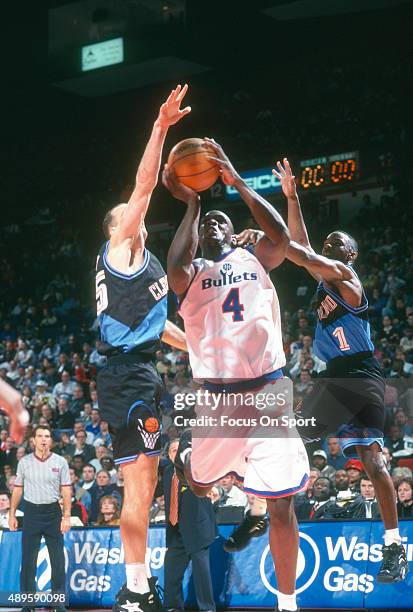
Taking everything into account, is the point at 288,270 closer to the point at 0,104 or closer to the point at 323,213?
the point at 323,213

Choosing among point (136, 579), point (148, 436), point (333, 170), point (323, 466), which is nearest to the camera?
point (136, 579)

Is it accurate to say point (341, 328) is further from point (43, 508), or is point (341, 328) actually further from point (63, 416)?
point (63, 416)

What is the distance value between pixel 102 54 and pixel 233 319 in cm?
1909

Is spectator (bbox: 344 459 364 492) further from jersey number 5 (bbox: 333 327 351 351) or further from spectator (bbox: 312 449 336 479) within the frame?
jersey number 5 (bbox: 333 327 351 351)

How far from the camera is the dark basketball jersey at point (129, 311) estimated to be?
5.57m

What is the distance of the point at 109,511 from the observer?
10445mm

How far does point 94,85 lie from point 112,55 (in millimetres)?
1695

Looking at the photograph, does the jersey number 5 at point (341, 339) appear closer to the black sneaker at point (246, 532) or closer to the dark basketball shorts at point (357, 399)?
the dark basketball shorts at point (357, 399)

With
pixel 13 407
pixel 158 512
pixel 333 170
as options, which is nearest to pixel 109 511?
pixel 158 512

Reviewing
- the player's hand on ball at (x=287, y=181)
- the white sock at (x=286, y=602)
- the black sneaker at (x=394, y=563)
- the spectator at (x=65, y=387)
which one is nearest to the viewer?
the white sock at (x=286, y=602)

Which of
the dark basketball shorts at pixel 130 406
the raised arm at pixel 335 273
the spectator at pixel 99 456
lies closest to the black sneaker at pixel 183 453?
the dark basketball shorts at pixel 130 406

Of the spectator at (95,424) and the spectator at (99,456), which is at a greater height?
the spectator at (95,424)

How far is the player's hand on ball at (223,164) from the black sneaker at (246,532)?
6.75ft

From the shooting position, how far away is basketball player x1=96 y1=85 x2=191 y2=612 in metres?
5.21
